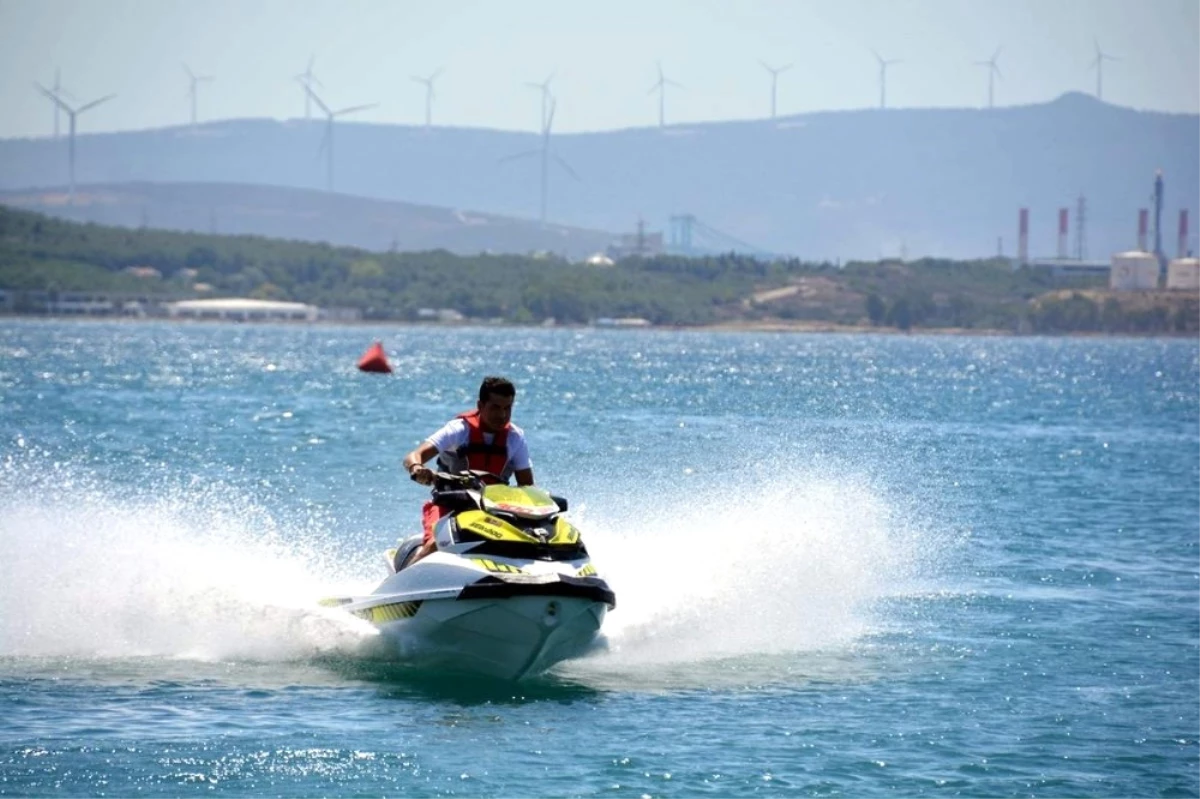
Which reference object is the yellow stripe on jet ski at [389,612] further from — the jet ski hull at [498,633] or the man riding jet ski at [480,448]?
the man riding jet ski at [480,448]

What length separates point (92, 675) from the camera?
1470 cm

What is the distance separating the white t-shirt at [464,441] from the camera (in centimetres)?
1484

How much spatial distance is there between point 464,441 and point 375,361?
6172 cm

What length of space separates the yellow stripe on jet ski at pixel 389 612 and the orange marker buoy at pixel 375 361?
55.1 m

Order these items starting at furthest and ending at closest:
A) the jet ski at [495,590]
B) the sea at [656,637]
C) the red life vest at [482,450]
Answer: the red life vest at [482,450] < the jet ski at [495,590] < the sea at [656,637]

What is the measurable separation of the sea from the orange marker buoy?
3467cm

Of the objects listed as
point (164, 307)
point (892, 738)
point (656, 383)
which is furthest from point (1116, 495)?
point (164, 307)

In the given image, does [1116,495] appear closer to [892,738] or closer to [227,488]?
[227,488]

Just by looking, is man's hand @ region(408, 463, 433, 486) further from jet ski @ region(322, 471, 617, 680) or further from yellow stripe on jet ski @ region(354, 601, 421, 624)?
yellow stripe on jet ski @ region(354, 601, 421, 624)

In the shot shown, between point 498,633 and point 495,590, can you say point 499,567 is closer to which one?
point 495,590

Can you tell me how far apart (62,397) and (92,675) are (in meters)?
42.2

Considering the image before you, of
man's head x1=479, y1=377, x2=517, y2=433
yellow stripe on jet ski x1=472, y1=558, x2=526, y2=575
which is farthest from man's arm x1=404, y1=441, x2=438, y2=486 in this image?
yellow stripe on jet ski x1=472, y1=558, x2=526, y2=575

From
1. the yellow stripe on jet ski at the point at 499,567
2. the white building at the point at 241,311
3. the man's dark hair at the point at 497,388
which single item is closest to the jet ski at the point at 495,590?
the yellow stripe on jet ski at the point at 499,567

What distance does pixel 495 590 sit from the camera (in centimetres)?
1384
